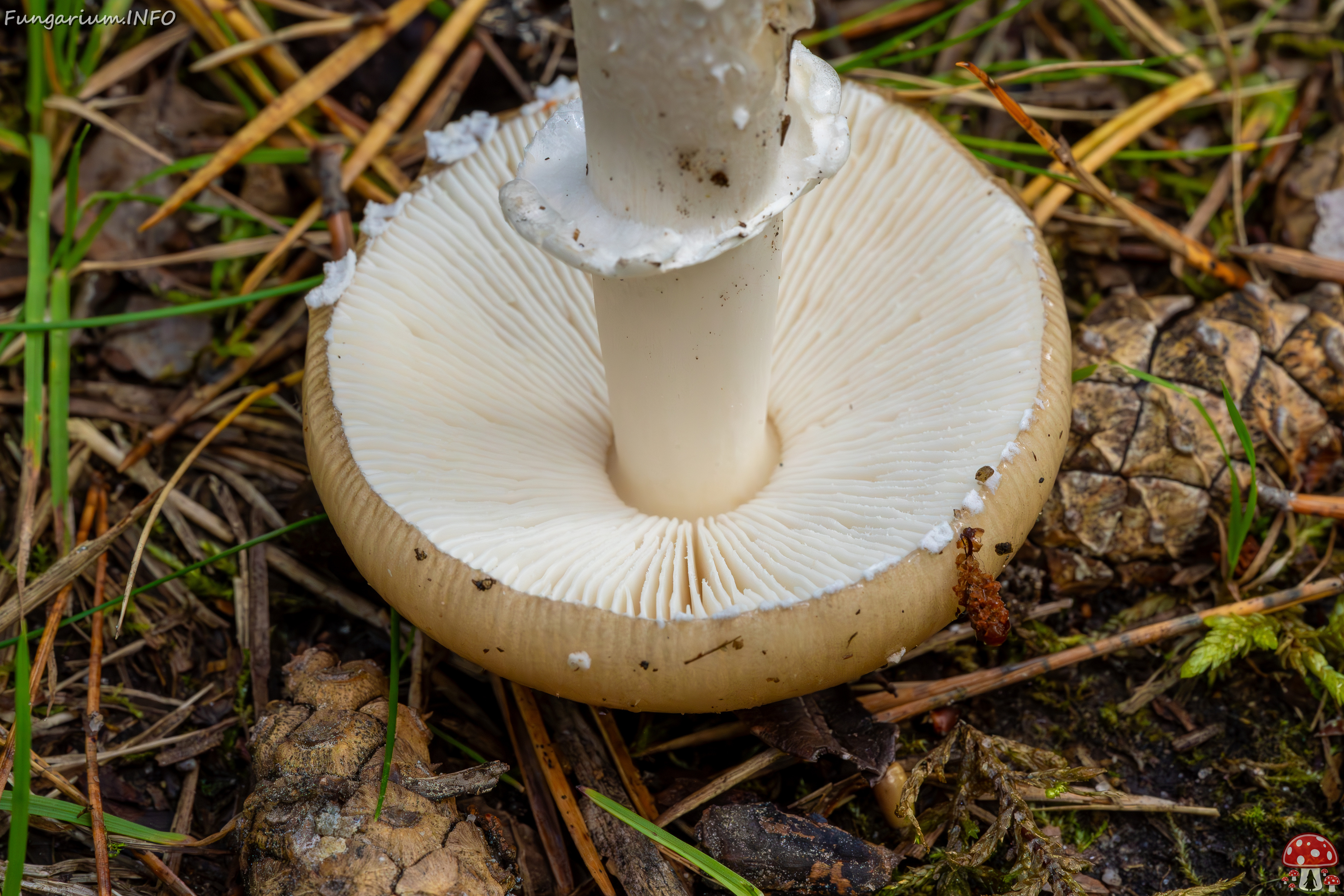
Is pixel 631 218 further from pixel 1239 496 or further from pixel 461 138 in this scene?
pixel 1239 496

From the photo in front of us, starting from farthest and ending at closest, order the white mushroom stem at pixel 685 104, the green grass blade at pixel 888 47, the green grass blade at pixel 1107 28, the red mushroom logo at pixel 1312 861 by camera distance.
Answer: the green grass blade at pixel 1107 28, the green grass blade at pixel 888 47, the red mushroom logo at pixel 1312 861, the white mushroom stem at pixel 685 104

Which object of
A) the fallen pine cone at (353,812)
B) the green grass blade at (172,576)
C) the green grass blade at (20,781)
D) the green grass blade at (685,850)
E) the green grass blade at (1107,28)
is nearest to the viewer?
the green grass blade at (20,781)

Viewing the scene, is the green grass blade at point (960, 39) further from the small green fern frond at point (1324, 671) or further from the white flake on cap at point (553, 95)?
the small green fern frond at point (1324, 671)

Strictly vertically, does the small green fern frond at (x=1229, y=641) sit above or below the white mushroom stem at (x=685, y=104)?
below

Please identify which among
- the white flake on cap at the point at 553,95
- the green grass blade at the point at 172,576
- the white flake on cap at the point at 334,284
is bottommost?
the green grass blade at the point at 172,576

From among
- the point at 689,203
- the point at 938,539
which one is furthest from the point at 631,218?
the point at 938,539

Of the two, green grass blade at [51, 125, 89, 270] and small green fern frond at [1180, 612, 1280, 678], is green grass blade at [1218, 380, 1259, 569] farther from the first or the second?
green grass blade at [51, 125, 89, 270]
